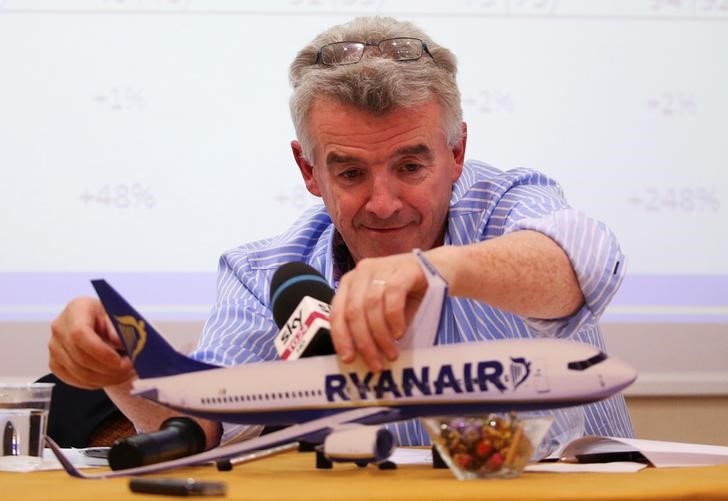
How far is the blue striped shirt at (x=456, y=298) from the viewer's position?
194 centimetres

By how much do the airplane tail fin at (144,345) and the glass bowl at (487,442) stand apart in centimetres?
41

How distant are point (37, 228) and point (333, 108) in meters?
1.39

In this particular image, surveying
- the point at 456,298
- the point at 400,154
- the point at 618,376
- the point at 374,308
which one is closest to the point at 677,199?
the point at 456,298

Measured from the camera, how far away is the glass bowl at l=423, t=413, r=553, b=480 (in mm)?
1166

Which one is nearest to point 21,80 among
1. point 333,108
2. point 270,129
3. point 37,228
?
point 37,228

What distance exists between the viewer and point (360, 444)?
1196mm

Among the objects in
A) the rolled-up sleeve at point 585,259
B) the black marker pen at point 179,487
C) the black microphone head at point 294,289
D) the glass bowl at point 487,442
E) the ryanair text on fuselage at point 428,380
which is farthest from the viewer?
the rolled-up sleeve at point 585,259

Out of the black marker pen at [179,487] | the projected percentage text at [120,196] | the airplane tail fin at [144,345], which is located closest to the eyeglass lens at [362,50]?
the airplane tail fin at [144,345]

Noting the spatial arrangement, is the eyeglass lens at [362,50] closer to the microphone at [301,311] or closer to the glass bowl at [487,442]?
the microphone at [301,311]

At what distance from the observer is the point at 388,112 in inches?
74.2

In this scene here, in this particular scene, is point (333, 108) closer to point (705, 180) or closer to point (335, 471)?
point (335, 471)

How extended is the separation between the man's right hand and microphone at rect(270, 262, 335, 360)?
0.31 meters

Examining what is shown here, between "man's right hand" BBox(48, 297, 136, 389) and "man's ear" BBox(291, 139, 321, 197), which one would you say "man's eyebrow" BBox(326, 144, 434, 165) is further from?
"man's right hand" BBox(48, 297, 136, 389)

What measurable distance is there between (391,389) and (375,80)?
0.76m
